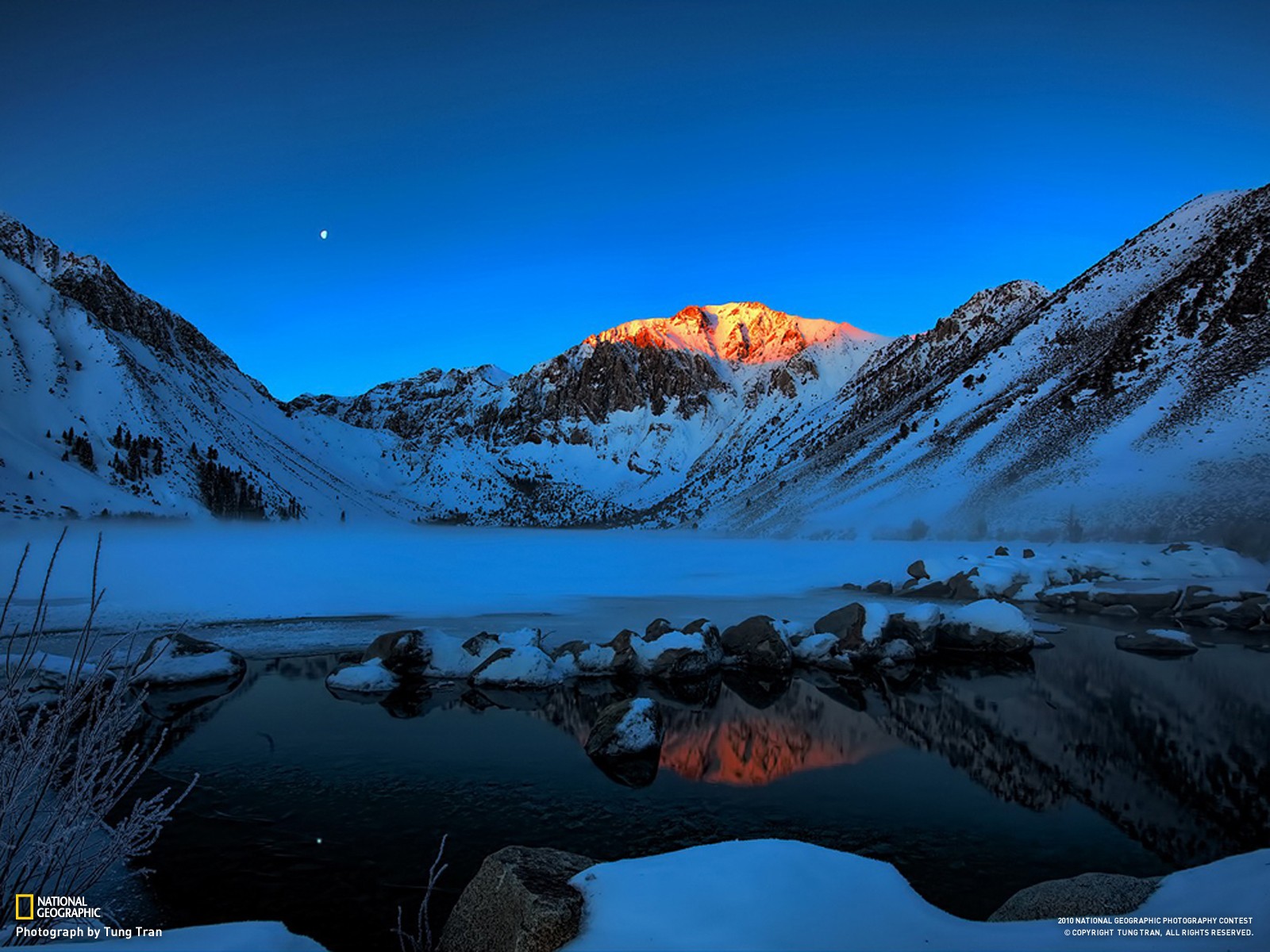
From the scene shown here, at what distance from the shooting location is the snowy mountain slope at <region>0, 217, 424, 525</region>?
8838 cm

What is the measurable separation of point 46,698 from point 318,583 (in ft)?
82.3

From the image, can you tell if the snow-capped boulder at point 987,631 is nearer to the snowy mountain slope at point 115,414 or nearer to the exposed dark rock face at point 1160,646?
the exposed dark rock face at point 1160,646

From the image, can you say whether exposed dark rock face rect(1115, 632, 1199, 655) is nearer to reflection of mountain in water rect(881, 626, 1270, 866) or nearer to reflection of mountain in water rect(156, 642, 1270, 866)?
reflection of mountain in water rect(156, 642, 1270, 866)

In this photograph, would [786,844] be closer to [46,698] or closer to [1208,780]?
[1208,780]

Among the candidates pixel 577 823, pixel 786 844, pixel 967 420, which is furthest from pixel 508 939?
pixel 967 420

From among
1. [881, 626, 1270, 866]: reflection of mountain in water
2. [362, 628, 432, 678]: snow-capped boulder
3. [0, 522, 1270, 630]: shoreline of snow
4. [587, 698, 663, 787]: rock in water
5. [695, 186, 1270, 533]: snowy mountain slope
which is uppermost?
[695, 186, 1270, 533]: snowy mountain slope

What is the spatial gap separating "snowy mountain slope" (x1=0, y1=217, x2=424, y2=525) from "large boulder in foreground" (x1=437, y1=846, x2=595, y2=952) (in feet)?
287

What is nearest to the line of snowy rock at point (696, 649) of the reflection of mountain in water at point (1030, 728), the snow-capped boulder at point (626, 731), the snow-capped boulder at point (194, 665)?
the reflection of mountain in water at point (1030, 728)

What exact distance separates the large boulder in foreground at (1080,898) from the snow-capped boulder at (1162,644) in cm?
1819

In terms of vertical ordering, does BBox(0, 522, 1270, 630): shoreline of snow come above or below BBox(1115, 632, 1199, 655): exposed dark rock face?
above

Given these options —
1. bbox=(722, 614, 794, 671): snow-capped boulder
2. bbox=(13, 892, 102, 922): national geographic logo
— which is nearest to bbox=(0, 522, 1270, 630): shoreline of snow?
bbox=(722, 614, 794, 671): snow-capped boulder

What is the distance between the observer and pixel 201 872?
7926mm

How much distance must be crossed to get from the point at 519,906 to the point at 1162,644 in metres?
22.4

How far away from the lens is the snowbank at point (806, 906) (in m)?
4.36
